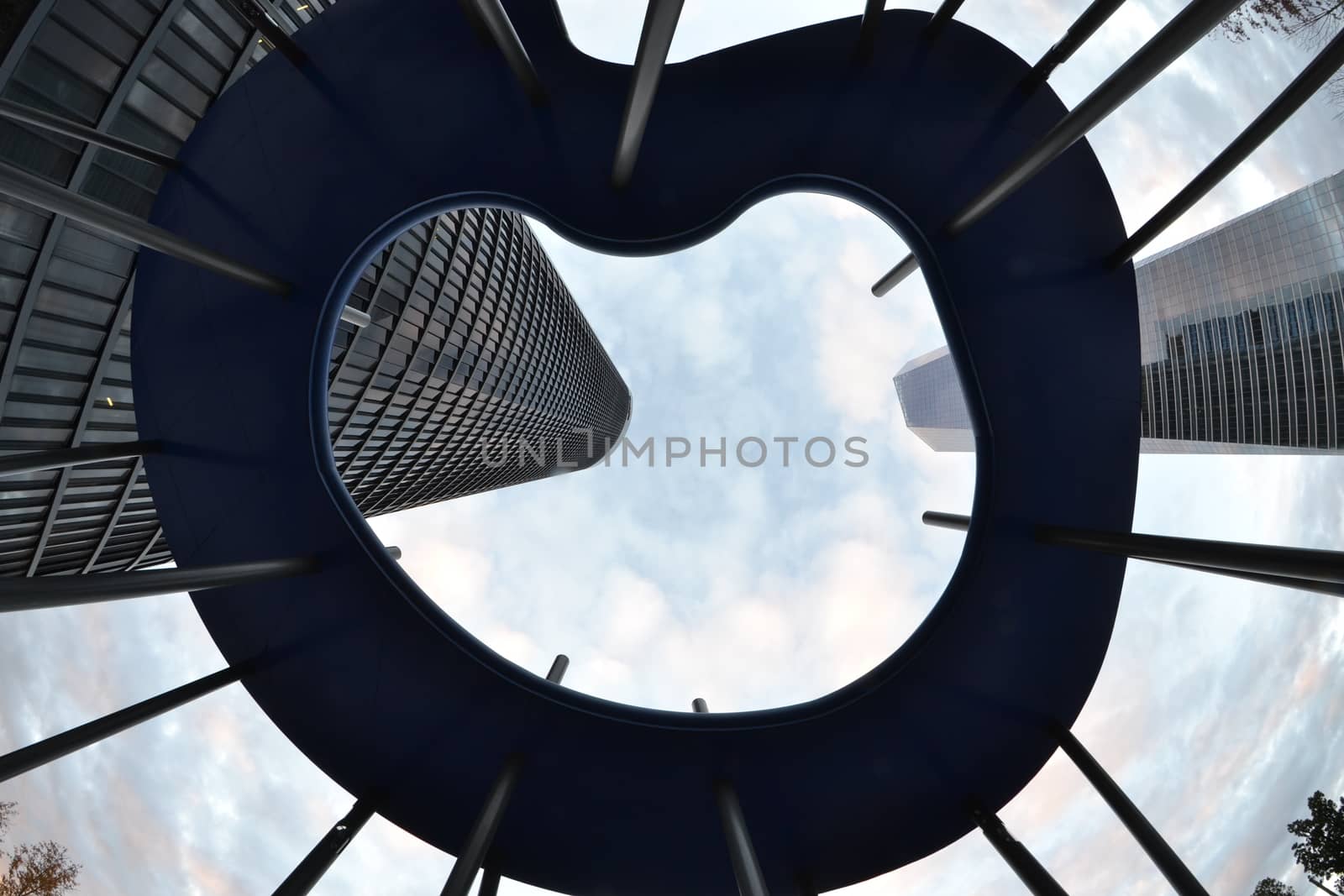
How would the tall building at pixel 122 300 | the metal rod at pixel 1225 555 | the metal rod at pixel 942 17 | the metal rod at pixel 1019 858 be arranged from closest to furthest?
the metal rod at pixel 1225 555
the metal rod at pixel 1019 858
the metal rod at pixel 942 17
the tall building at pixel 122 300

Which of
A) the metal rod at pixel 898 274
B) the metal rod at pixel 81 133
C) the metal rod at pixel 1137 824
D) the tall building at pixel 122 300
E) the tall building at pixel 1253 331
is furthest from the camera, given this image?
the tall building at pixel 1253 331

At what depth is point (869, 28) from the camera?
6.18 metres

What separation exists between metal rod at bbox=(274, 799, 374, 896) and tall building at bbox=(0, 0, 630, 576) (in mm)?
5981

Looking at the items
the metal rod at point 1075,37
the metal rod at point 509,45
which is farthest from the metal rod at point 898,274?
the metal rod at point 509,45

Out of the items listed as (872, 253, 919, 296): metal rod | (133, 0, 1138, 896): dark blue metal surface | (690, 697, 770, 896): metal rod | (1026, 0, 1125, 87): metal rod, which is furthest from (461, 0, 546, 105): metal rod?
(690, 697, 770, 896): metal rod

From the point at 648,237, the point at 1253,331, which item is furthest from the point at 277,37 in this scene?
the point at 1253,331

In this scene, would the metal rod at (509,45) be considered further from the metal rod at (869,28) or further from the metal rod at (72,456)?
the metal rod at (72,456)

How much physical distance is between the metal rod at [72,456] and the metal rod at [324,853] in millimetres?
4342

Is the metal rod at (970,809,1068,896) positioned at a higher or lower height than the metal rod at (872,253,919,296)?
lower

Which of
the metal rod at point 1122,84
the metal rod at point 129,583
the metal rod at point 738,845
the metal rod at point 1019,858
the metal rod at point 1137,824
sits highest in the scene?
the metal rod at point 1122,84

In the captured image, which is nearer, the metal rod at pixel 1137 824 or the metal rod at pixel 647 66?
the metal rod at pixel 647 66

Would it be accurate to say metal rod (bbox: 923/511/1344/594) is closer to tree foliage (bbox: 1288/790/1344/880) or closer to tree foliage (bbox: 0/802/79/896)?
tree foliage (bbox: 1288/790/1344/880)

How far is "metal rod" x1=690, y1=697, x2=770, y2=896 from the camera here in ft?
16.4

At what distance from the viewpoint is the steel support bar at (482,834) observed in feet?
16.7
